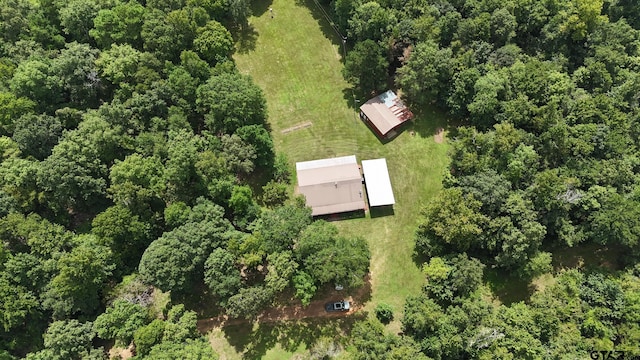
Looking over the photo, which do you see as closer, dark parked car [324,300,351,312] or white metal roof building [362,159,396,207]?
dark parked car [324,300,351,312]

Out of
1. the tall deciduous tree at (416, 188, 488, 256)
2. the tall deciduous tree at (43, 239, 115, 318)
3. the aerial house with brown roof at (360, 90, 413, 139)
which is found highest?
the aerial house with brown roof at (360, 90, 413, 139)

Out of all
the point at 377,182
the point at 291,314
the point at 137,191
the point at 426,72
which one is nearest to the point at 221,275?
the point at 291,314

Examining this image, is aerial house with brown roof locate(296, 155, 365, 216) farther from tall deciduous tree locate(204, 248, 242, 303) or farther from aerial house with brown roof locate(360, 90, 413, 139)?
tall deciduous tree locate(204, 248, 242, 303)

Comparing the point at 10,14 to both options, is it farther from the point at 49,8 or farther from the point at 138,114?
the point at 138,114

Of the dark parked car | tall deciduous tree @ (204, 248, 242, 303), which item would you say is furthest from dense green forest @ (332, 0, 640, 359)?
tall deciduous tree @ (204, 248, 242, 303)

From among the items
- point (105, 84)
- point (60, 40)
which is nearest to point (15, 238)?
point (105, 84)

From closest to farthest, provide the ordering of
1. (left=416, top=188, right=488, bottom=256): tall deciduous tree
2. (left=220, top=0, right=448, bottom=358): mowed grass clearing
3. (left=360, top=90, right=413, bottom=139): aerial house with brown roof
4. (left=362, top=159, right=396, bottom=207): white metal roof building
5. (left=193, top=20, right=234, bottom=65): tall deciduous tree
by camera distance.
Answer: (left=416, top=188, right=488, bottom=256): tall deciduous tree → (left=220, top=0, right=448, bottom=358): mowed grass clearing → (left=362, top=159, right=396, bottom=207): white metal roof building → (left=193, top=20, right=234, bottom=65): tall deciduous tree → (left=360, top=90, right=413, bottom=139): aerial house with brown roof

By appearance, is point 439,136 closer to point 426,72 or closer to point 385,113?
point 385,113
